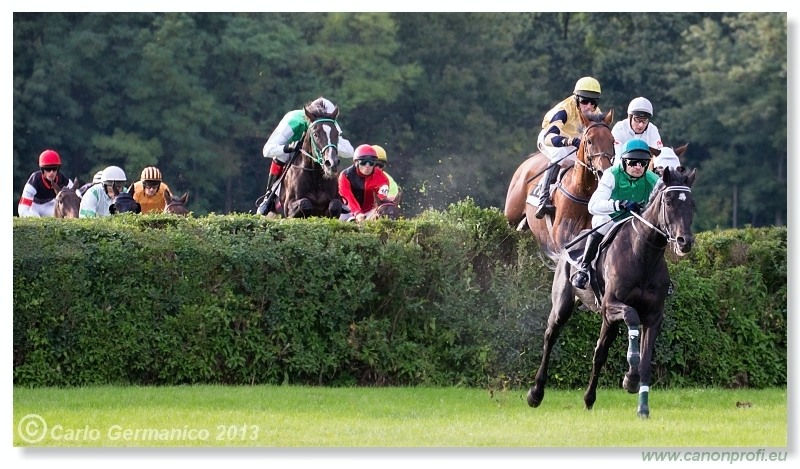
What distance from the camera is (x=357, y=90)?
47.3 meters

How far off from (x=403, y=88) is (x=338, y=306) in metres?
34.9

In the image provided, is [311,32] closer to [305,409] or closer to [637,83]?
[637,83]

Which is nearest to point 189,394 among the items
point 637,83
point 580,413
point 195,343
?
point 195,343

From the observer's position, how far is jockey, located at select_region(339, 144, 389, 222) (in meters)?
18.0

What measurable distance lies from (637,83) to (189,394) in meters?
38.0

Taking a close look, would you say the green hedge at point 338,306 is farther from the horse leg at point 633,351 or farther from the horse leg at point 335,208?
the horse leg at point 633,351

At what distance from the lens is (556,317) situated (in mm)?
13352

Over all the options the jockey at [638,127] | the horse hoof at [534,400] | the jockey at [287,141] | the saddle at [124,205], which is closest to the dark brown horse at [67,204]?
the saddle at [124,205]

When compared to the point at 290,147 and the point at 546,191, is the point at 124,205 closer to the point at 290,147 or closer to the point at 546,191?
the point at 290,147

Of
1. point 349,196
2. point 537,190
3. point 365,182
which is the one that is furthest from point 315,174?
point 537,190

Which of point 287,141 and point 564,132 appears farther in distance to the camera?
point 287,141

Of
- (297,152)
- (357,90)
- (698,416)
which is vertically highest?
(357,90)

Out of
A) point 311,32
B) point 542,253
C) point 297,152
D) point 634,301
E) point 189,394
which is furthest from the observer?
point 311,32

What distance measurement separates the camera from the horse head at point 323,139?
16.1m
